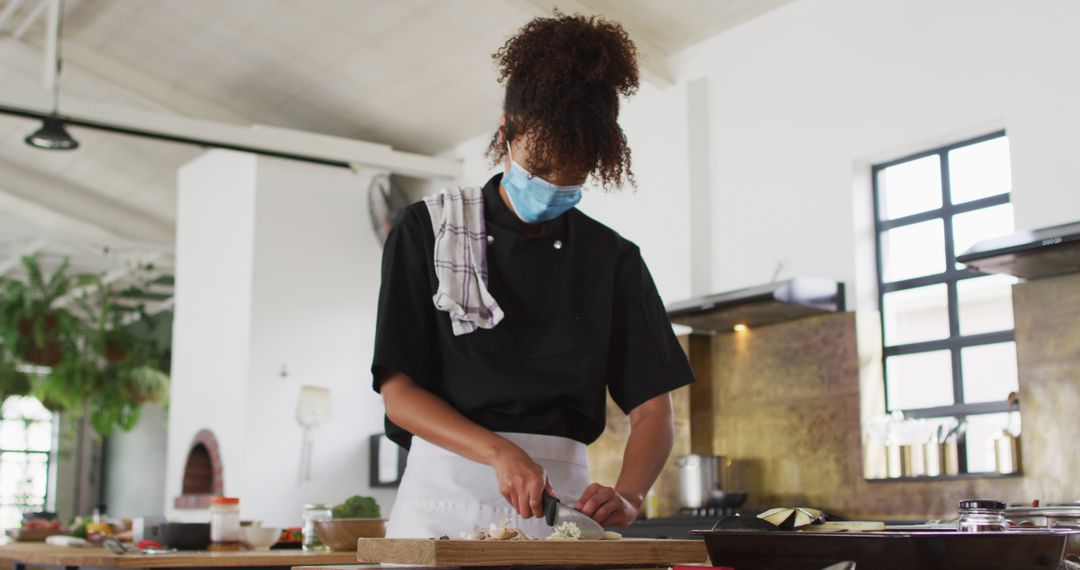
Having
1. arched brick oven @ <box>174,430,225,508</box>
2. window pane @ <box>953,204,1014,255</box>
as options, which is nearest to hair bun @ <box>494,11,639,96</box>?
window pane @ <box>953,204,1014,255</box>

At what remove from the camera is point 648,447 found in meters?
1.72

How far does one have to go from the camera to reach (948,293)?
5434 millimetres

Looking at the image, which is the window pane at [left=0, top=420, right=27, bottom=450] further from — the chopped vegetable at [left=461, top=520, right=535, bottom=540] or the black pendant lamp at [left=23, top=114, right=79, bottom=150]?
the chopped vegetable at [left=461, top=520, right=535, bottom=540]

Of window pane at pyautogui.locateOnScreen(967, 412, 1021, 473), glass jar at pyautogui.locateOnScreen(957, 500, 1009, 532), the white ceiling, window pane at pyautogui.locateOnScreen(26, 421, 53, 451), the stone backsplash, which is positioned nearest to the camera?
glass jar at pyautogui.locateOnScreen(957, 500, 1009, 532)

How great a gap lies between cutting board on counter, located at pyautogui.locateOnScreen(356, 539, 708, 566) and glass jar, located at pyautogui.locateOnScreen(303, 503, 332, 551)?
169cm

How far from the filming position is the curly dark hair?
1.57 metres

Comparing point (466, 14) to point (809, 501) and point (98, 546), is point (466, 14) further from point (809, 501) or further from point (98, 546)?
point (98, 546)

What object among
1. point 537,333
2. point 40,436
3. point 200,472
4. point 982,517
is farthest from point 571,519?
point 40,436

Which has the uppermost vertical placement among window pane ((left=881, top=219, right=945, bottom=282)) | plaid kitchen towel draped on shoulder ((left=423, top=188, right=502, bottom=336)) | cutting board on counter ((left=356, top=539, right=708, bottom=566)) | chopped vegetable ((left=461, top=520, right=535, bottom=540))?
window pane ((left=881, top=219, right=945, bottom=282))

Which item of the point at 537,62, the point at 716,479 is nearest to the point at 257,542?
the point at 537,62

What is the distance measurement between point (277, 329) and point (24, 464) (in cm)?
952

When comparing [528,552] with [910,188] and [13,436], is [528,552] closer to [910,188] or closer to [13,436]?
[910,188]

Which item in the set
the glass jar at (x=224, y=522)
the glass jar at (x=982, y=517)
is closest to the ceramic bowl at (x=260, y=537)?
the glass jar at (x=224, y=522)

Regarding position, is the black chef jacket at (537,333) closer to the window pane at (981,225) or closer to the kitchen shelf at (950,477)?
the kitchen shelf at (950,477)
